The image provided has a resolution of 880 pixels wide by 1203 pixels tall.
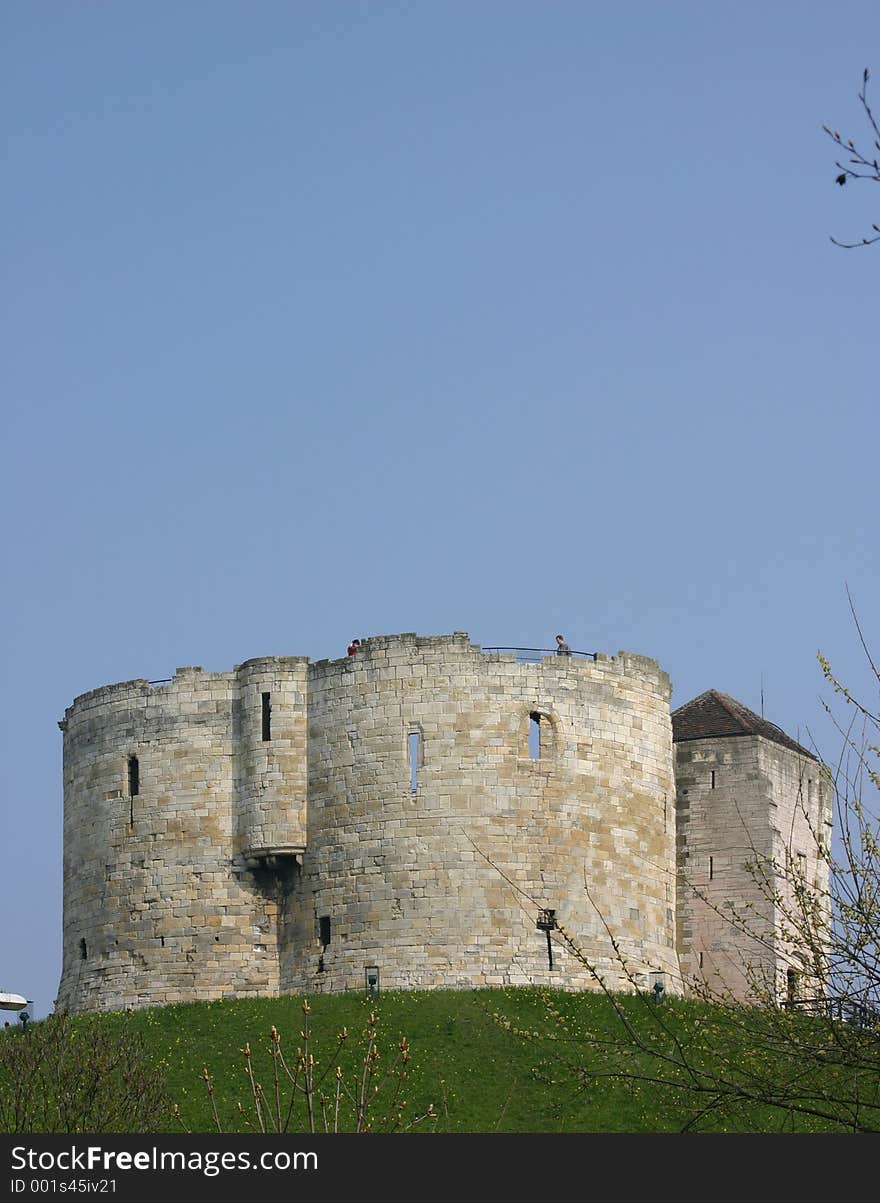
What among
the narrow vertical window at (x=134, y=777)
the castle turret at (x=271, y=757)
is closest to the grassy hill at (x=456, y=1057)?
the castle turret at (x=271, y=757)

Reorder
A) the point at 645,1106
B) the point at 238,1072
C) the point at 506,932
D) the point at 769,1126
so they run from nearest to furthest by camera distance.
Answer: the point at 769,1126 → the point at 645,1106 → the point at 238,1072 → the point at 506,932

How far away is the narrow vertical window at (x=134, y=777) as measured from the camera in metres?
60.8

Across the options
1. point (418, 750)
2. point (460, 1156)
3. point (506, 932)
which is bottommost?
point (460, 1156)

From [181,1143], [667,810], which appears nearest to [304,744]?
[667,810]

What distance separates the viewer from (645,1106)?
48.9m

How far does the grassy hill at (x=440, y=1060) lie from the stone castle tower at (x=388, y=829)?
4.52 ft

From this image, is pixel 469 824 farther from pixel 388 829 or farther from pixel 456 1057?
pixel 456 1057

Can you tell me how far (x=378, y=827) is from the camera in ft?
191

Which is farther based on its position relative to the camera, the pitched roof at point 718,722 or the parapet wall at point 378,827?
the pitched roof at point 718,722

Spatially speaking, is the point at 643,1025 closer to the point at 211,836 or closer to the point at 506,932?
the point at 506,932

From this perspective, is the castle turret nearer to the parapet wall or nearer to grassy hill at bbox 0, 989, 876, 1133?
the parapet wall

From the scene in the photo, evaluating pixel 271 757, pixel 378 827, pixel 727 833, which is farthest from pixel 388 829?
pixel 727 833

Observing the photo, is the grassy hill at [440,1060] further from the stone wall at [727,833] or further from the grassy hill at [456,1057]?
the stone wall at [727,833]

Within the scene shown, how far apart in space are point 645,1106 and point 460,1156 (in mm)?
23598
